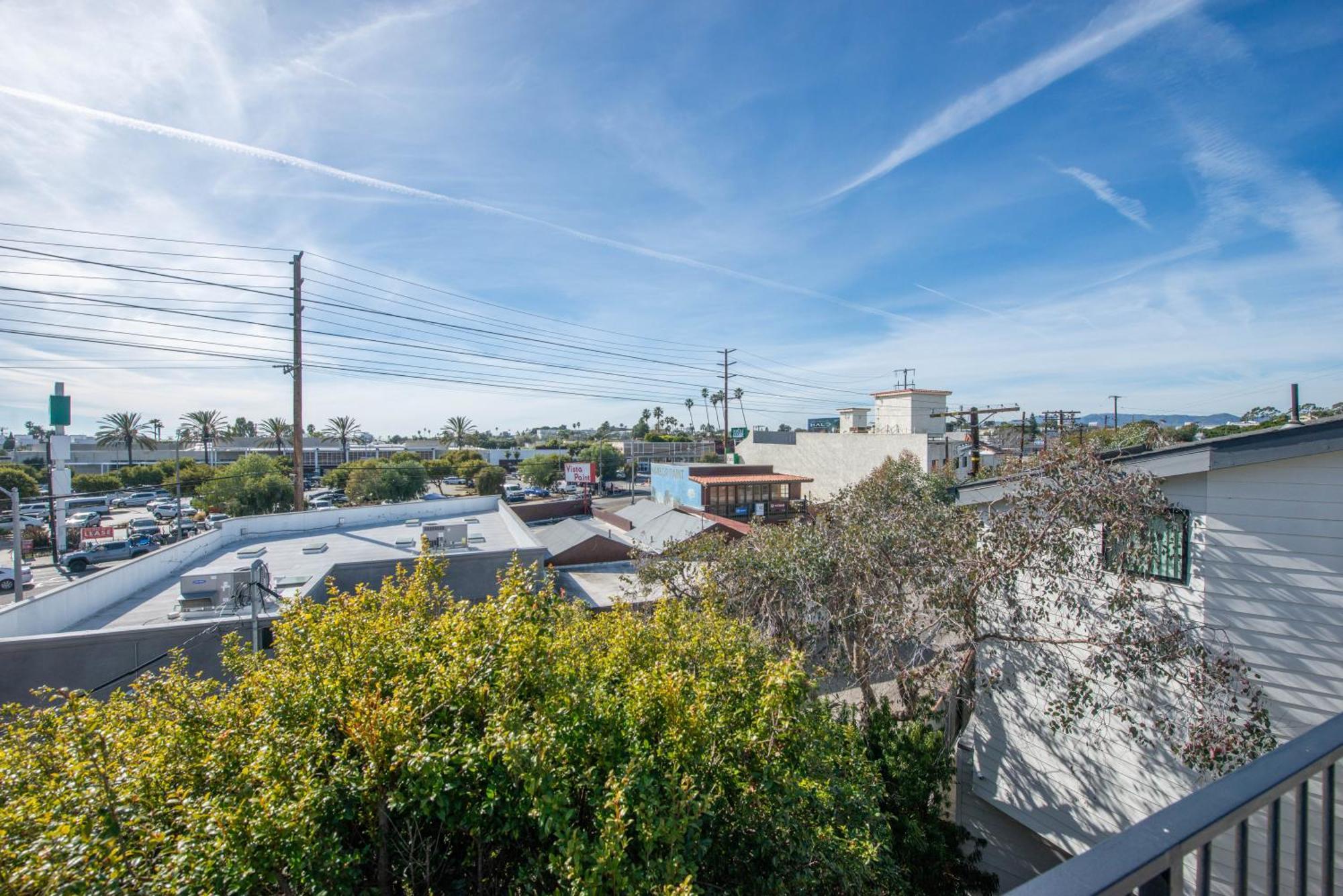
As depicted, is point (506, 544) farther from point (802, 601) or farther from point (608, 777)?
point (608, 777)

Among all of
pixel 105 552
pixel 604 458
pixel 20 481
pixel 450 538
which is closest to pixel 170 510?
pixel 20 481

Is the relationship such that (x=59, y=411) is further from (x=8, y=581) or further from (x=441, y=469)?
(x=441, y=469)

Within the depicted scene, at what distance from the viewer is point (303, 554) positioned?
15.3 m

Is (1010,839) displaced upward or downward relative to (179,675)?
downward

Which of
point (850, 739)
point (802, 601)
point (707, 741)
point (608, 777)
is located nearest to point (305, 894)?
point (608, 777)

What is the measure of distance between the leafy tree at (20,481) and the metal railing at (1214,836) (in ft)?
152

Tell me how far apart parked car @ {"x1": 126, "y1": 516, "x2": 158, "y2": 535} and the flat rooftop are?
17.4 meters

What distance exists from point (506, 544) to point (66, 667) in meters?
8.62

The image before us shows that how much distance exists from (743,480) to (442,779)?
1151 inches

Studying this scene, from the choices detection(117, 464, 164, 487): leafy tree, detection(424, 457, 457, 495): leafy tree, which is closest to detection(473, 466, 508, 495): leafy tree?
detection(424, 457, 457, 495): leafy tree

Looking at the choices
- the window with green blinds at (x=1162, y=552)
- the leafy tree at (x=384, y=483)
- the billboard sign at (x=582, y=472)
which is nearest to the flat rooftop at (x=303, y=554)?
the window with green blinds at (x=1162, y=552)

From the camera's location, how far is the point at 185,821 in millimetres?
2980

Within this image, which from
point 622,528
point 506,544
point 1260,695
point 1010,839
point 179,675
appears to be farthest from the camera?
point 622,528

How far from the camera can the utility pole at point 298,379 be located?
59.5 feet
